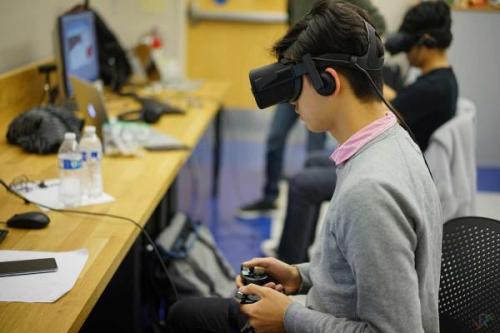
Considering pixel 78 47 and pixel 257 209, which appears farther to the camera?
pixel 257 209

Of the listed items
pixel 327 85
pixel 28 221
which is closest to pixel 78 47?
pixel 28 221

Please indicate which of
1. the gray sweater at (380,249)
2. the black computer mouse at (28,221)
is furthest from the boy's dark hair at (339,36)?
the black computer mouse at (28,221)

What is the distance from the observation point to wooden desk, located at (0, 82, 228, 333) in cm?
124

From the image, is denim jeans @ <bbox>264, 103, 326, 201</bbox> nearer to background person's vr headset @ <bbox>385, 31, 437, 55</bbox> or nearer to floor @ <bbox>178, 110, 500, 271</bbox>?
floor @ <bbox>178, 110, 500, 271</bbox>

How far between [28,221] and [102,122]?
835 mm

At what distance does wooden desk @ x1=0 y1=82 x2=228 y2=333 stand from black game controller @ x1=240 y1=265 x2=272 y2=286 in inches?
12.0

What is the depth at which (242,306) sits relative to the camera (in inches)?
55.0

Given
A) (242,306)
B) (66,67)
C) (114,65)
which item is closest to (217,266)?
(66,67)

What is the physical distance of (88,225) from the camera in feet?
5.60

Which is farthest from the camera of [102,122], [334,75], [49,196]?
[102,122]

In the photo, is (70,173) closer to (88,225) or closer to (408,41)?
(88,225)

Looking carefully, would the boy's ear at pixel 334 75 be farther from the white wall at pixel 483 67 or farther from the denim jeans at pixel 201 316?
the white wall at pixel 483 67

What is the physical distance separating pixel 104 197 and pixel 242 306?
705 mm

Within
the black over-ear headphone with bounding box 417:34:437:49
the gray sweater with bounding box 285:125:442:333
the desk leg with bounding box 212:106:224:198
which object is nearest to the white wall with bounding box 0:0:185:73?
the desk leg with bounding box 212:106:224:198
